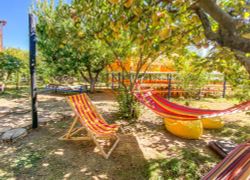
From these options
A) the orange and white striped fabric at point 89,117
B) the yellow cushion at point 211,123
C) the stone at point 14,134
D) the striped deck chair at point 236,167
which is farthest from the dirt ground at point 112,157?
the striped deck chair at point 236,167

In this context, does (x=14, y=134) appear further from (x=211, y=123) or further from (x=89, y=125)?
(x=211, y=123)

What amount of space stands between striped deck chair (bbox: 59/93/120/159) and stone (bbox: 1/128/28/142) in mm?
856

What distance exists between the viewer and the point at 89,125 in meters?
3.11

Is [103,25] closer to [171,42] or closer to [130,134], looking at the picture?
[171,42]

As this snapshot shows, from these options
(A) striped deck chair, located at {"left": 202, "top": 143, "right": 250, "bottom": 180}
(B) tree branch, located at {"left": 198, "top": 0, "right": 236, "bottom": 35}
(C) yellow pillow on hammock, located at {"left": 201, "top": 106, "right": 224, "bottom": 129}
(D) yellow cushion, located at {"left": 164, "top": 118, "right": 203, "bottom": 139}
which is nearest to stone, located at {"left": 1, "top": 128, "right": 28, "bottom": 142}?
(D) yellow cushion, located at {"left": 164, "top": 118, "right": 203, "bottom": 139}

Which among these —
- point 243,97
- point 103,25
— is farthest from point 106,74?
point 103,25

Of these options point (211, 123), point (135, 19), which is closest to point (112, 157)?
point (135, 19)

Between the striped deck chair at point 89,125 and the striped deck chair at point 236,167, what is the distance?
1840 millimetres

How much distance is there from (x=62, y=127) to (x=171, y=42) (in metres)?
3.16

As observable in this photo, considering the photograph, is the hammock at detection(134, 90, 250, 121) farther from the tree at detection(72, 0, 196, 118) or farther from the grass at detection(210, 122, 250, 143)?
the grass at detection(210, 122, 250, 143)

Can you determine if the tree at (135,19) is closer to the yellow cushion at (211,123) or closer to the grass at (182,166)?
the grass at (182,166)

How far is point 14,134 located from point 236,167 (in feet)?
12.4

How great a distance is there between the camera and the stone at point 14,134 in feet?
Result: 11.0

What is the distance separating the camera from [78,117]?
10.0 ft
